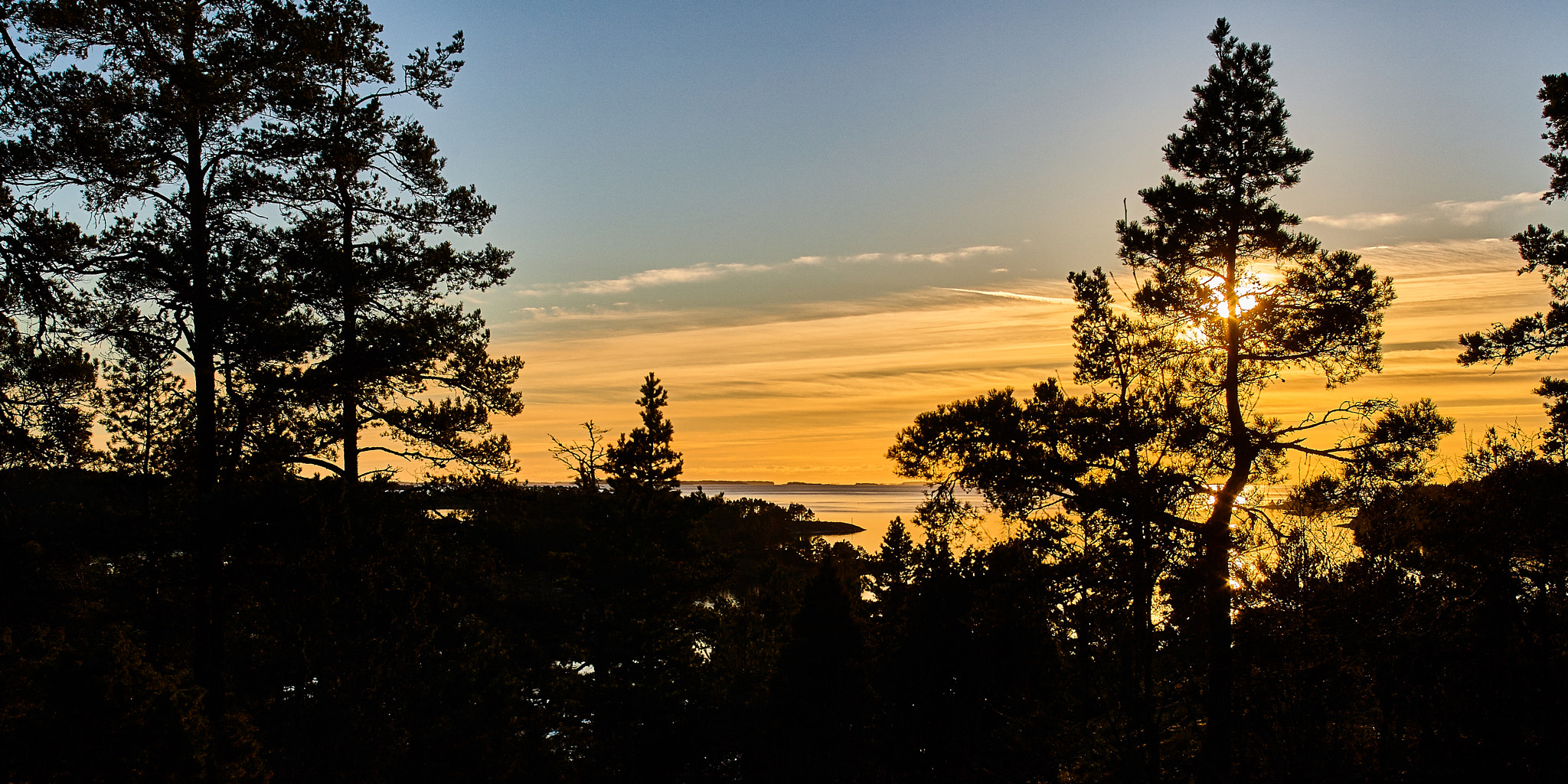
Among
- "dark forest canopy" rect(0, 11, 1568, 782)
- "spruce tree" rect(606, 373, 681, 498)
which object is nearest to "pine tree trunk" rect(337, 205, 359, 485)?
"dark forest canopy" rect(0, 11, 1568, 782)

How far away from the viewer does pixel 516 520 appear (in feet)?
59.4

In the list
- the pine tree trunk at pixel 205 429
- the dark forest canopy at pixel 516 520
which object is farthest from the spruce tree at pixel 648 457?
the pine tree trunk at pixel 205 429

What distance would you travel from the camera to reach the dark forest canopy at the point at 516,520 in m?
13.6

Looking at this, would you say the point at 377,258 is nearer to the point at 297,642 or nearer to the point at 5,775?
the point at 297,642

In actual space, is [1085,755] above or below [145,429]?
below

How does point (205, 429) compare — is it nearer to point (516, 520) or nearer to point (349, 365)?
point (349, 365)

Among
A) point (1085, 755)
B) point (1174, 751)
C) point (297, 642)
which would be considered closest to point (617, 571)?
point (297, 642)

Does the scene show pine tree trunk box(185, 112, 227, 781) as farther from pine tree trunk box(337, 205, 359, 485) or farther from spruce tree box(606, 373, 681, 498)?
spruce tree box(606, 373, 681, 498)

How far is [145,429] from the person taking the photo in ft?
49.6

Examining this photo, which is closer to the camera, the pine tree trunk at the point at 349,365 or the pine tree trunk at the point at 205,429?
the pine tree trunk at the point at 205,429

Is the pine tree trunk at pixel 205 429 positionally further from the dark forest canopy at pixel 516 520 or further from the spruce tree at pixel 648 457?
the spruce tree at pixel 648 457

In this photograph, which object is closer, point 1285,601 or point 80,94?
point 80,94

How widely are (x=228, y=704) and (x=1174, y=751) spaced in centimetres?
1871

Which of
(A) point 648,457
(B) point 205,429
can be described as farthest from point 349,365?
(A) point 648,457
